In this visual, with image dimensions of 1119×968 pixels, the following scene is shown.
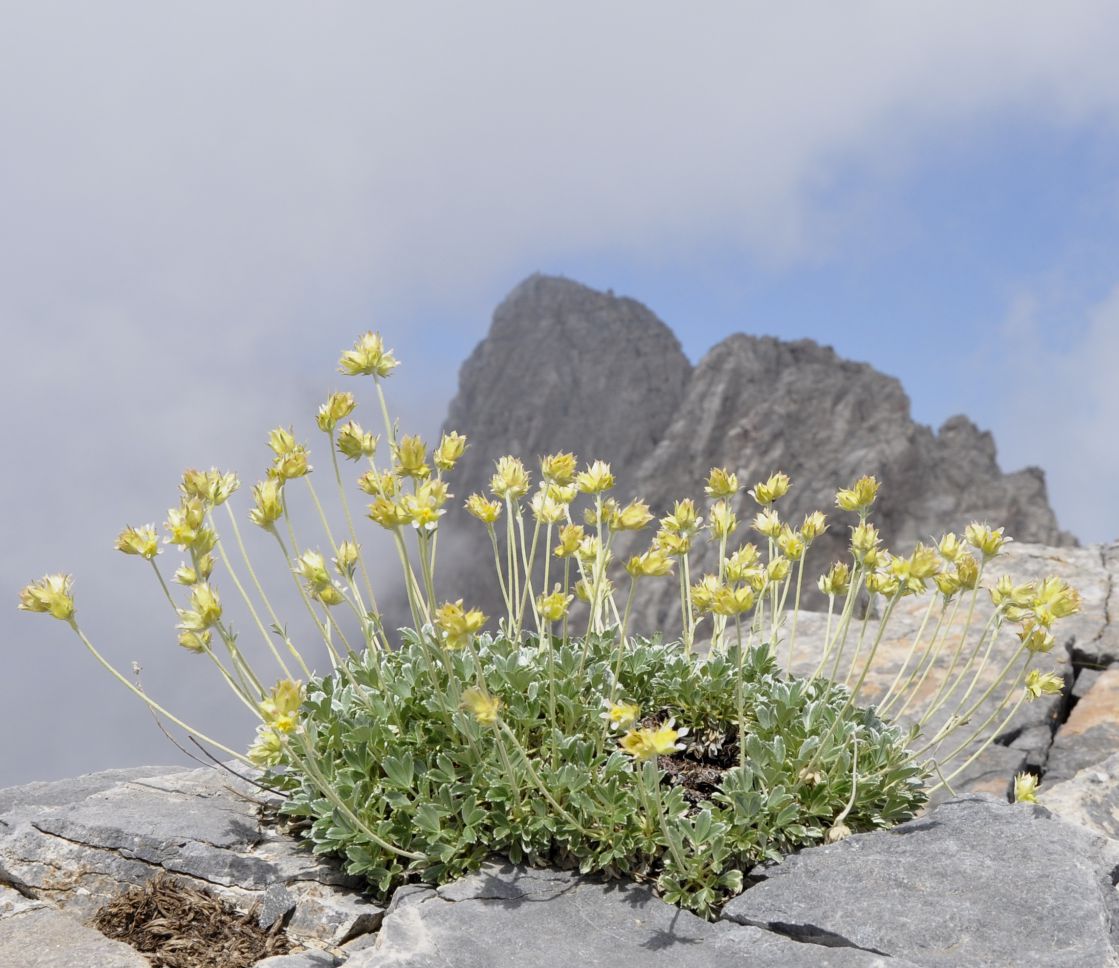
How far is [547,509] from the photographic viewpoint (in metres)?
4.05

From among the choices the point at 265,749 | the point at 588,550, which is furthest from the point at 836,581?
the point at 265,749

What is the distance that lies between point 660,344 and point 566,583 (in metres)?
95.0

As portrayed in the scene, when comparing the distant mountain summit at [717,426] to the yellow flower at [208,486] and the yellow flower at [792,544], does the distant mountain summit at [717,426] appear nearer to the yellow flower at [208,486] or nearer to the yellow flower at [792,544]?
the yellow flower at [792,544]

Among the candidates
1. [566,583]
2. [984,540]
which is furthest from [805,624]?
[566,583]

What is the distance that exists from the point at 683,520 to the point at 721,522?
21 cm

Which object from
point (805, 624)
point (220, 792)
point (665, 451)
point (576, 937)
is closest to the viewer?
point (576, 937)

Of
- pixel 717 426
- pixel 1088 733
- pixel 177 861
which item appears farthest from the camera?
pixel 717 426

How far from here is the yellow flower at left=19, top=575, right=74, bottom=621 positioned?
353cm

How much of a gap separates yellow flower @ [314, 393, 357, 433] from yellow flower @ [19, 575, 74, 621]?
3.75ft

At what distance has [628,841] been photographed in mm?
3518

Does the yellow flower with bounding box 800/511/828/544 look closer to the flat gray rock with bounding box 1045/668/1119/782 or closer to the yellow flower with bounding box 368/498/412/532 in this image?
the yellow flower with bounding box 368/498/412/532

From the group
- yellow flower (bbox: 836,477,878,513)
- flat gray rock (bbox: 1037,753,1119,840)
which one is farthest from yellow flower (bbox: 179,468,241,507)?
flat gray rock (bbox: 1037,753,1119,840)

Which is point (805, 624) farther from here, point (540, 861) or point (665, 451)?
point (665, 451)

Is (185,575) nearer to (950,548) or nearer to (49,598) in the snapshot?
(49,598)
